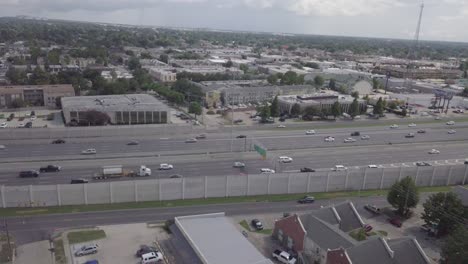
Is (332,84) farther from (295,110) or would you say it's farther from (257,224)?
(257,224)

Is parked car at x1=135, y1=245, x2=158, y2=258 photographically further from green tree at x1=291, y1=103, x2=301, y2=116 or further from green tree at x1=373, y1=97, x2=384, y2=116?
green tree at x1=373, y1=97, x2=384, y2=116

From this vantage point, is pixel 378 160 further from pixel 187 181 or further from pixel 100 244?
pixel 100 244

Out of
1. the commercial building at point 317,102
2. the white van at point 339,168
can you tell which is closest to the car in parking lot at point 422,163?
the white van at point 339,168

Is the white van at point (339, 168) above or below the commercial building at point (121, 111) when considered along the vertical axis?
below

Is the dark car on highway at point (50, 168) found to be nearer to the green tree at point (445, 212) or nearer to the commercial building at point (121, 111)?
the commercial building at point (121, 111)

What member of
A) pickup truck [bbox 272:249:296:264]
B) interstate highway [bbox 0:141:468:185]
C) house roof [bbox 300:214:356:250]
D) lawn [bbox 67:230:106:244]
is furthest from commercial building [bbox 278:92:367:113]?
lawn [bbox 67:230:106:244]
